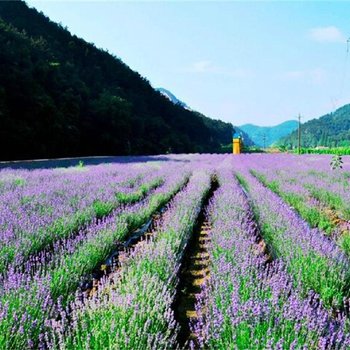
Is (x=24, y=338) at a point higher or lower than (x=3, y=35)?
lower

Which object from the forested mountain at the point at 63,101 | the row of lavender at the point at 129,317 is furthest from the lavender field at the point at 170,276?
the forested mountain at the point at 63,101

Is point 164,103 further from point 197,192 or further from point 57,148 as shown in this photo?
point 197,192

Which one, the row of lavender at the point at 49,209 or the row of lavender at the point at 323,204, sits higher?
the row of lavender at the point at 49,209

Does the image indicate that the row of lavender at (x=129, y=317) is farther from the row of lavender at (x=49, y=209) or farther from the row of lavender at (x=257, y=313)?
the row of lavender at (x=49, y=209)

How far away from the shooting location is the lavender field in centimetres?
258

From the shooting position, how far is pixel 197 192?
9195 mm

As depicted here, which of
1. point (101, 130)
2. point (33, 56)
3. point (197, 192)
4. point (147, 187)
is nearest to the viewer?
Answer: point (197, 192)

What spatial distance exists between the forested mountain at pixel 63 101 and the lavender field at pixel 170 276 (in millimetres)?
22942

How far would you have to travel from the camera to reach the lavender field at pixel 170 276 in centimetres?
258

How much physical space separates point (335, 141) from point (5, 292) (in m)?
201

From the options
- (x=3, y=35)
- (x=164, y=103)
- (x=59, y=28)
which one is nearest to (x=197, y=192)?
(x=3, y=35)

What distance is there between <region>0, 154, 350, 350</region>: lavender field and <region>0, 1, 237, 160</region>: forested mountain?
75.3 ft

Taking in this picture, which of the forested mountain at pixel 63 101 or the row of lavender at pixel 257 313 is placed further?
the forested mountain at pixel 63 101

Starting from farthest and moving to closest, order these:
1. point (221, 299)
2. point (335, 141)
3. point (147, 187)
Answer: point (335, 141) < point (147, 187) < point (221, 299)
